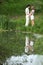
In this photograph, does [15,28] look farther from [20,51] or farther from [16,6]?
[20,51]

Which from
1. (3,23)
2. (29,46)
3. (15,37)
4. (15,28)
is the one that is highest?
(29,46)

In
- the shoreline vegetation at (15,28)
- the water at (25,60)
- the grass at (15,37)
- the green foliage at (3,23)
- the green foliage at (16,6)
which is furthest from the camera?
the green foliage at (16,6)

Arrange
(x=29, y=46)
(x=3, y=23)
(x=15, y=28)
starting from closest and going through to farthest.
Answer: (x=29, y=46)
(x=3, y=23)
(x=15, y=28)

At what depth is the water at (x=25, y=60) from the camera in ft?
40.1

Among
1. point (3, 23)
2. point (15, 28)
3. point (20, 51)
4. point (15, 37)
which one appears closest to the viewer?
point (20, 51)

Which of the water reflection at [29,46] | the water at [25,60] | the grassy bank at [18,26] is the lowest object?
the grassy bank at [18,26]

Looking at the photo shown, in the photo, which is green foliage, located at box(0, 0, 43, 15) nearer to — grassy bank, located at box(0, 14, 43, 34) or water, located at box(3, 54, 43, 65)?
grassy bank, located at box(0, 14, 43, 34)

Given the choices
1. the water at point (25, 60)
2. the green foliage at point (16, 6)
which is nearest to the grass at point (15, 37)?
the water at point (25, 60)

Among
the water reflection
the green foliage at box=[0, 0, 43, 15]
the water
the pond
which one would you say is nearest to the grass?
the pond

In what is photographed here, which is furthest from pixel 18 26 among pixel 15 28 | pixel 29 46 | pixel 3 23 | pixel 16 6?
pixel 29 46

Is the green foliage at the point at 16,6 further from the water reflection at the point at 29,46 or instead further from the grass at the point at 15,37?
the water reflection at the point at 29,46

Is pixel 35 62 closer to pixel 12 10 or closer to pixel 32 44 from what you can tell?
pixel 32 44

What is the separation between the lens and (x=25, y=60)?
42.2 ft

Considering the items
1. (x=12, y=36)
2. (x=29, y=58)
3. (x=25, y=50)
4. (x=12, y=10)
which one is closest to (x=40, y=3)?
(x=12, y=10)
